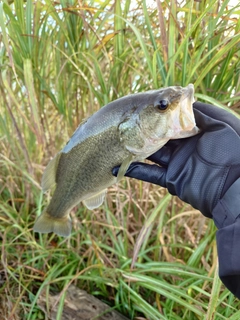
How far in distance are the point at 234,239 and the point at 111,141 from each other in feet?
2.04

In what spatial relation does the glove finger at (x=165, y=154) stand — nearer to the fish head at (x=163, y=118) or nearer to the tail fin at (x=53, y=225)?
the fish head at (x=163, y=118)

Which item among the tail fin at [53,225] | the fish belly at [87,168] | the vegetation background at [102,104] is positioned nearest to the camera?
the fish belly at [87,168]

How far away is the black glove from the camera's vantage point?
3.89ft

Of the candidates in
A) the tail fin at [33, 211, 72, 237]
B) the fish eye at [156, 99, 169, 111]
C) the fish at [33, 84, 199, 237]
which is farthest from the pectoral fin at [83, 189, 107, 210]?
the fish eye at [156, 99, 169, 111]

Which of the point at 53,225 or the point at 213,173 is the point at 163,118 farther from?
the point at 53,225

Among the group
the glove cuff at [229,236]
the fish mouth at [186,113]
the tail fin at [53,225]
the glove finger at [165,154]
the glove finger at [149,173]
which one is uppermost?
the fish mouth at [186,113]

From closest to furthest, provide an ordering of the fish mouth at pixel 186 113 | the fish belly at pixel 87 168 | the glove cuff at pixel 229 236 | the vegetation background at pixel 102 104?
the glove cuff at pixel 229 236, the fish mouth at pixel 186 113, the fish belly at pixel 87 168, the vegetation background at pixel 102 104

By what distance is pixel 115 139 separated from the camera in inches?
56.3

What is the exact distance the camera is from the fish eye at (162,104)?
1282 mm

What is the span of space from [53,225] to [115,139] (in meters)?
0.70

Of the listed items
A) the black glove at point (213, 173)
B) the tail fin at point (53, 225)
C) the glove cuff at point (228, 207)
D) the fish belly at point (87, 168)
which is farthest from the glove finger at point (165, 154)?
the tail fin at point (53, 225)

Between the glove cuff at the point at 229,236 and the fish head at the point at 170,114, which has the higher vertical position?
the fish head at the point at 170,114

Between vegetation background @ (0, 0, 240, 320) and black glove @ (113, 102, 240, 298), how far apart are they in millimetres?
167

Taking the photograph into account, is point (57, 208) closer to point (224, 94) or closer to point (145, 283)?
point (145, 283)
